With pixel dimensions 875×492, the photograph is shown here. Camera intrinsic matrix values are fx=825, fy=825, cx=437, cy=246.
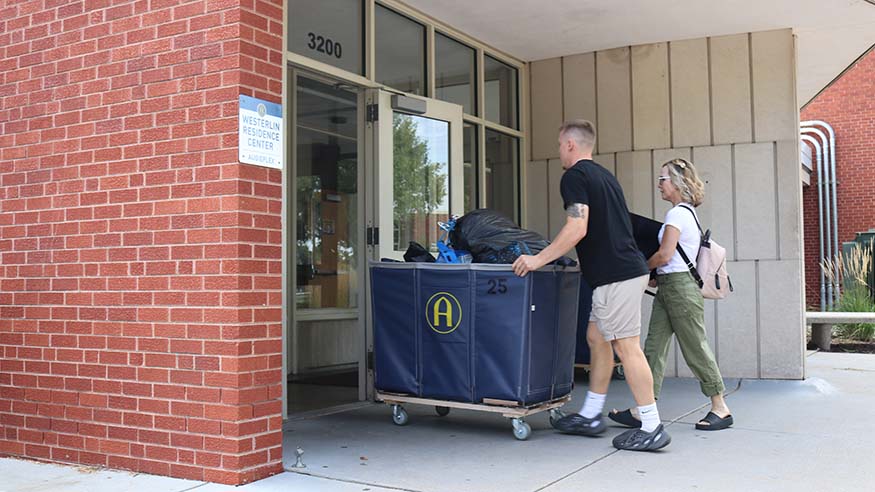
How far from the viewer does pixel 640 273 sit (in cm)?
499

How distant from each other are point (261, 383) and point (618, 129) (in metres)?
5.74

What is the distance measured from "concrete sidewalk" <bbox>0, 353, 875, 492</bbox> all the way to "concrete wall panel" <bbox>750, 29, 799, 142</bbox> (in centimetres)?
281

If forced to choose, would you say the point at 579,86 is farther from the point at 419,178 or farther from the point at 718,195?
the point at 419,178

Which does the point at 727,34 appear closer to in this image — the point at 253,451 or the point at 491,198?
the point at 491,198

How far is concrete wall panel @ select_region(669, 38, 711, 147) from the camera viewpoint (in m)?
8.40

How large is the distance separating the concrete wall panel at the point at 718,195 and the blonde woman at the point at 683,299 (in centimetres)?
285

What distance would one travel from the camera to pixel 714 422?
552cm

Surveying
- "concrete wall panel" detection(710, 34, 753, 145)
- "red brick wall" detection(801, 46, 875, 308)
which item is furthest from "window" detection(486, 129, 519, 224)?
"red brick wall" detection(801, 46, 875, 308)

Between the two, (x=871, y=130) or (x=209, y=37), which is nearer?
(x=209, y=37)

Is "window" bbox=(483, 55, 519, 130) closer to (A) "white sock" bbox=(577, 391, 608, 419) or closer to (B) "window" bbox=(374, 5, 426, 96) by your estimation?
(B) "window" bbox=(374, 5, 426, 96)

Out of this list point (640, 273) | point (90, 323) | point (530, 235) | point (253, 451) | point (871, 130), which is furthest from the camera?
point (871, 130)

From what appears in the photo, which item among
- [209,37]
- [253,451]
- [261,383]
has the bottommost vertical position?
[253,451]

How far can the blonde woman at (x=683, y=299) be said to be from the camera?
5.48 m

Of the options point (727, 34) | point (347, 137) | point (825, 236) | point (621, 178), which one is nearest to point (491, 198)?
point (621, 178)
